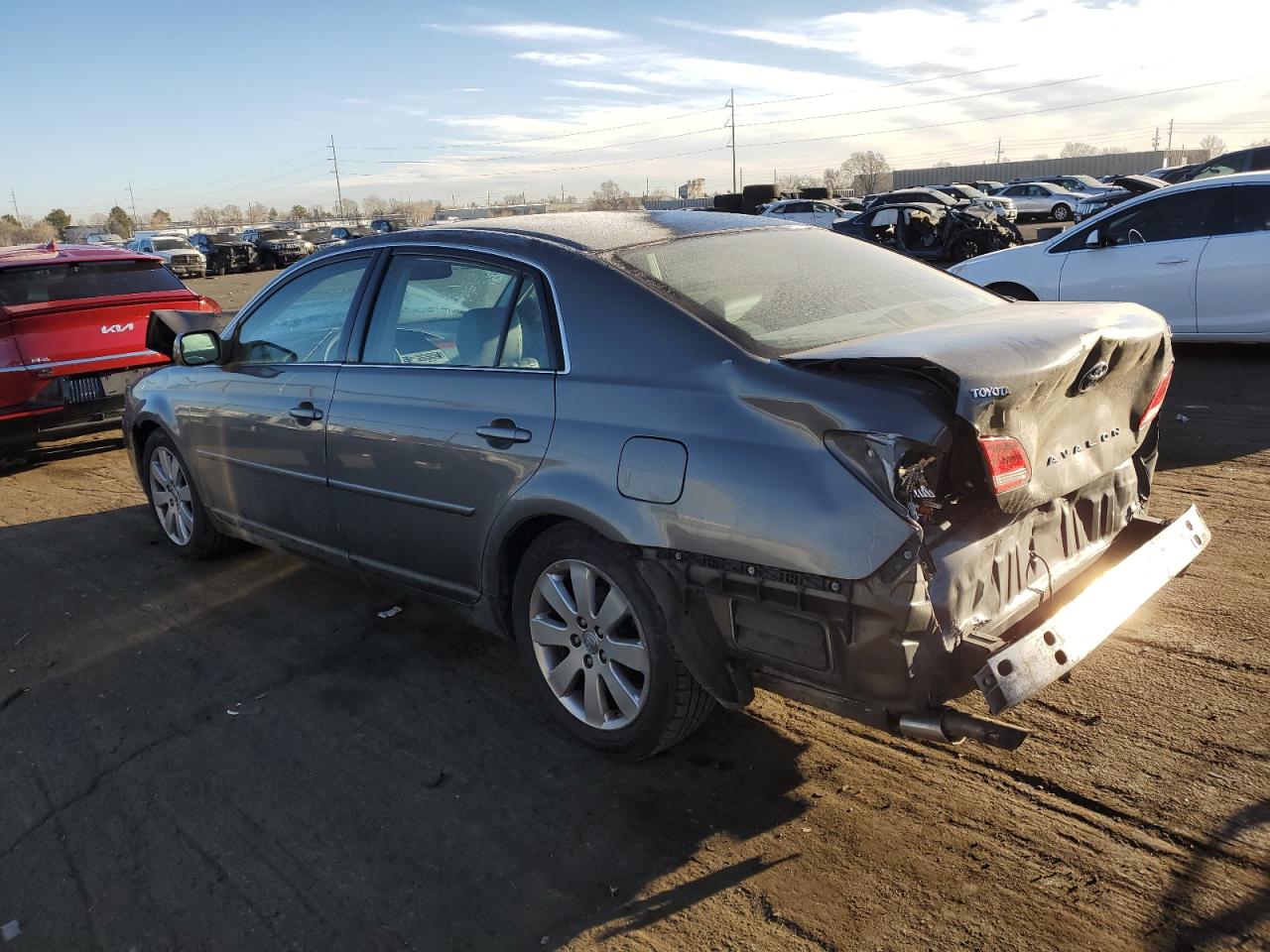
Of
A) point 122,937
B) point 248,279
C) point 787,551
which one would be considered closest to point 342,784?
point 122,937

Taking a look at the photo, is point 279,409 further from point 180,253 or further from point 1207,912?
point 180,253

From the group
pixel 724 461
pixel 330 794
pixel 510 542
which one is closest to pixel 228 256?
pixel 510 542

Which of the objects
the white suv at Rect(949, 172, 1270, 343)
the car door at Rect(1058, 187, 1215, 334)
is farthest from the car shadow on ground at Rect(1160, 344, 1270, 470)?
the car door at Rect(1058, 187, 1215, 334)

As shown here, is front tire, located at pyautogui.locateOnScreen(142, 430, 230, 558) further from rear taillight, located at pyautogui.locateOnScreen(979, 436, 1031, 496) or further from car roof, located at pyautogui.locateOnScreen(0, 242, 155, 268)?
rear taillight, located at pyautogui.locateOnScreen(979, 436, 1031, 496)

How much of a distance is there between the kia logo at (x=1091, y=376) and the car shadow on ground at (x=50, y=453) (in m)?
8.11

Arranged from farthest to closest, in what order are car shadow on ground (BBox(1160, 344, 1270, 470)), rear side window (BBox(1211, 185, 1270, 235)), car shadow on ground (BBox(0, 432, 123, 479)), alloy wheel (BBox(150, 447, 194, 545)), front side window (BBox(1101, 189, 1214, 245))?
car shadow on ground (BBox(0, 432, 123, 479)), front side window (BBox(1101, 189, 1214, 245)), rear side window (BBox(1211, 185, 1270, 235)), car shadow on ground (BBox(1160, 344, 1270, 470)), alloy wheel (BBox(150, 447, 194, 545))

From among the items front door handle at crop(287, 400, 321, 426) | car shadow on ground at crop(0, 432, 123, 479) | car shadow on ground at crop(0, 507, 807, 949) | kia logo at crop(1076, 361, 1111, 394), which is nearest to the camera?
car shadow on ground at crop(0, 507, 807, 949)

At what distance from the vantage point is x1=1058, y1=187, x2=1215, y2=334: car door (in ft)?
25.5

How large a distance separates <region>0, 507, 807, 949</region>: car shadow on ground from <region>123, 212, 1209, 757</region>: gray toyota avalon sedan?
31 centimetres

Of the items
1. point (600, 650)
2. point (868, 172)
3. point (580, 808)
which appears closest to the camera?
point (580, 808)

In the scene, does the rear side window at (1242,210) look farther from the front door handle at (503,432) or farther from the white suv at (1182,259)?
the front door handle at (503,432)

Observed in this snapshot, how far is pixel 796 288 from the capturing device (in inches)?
133

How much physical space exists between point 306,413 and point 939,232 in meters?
16.9

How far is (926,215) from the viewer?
1873 cm
